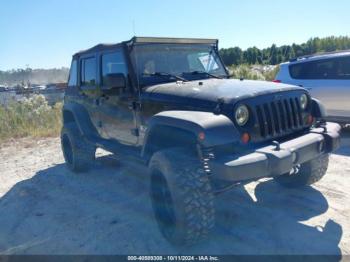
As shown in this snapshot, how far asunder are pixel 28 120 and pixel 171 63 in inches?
321

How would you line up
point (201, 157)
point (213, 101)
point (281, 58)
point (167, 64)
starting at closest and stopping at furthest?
point (201, 157)
point (213, 101)
point (167, 64)
point (281, 58)

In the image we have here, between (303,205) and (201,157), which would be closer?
(201,157)

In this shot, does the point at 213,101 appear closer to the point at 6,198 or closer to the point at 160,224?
the point at 160,224

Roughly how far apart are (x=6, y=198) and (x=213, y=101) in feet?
12.0

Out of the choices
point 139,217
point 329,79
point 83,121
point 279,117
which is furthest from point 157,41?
point 329,79

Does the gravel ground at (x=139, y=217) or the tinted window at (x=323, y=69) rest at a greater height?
the tinted window at (x=323, y=69)

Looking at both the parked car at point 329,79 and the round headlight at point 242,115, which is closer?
the round headlight at point 242,115

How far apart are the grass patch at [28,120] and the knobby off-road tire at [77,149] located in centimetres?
432

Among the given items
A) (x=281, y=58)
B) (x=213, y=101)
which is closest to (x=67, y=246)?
(x=213, y=101)

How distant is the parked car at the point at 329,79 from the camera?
7.59 meters

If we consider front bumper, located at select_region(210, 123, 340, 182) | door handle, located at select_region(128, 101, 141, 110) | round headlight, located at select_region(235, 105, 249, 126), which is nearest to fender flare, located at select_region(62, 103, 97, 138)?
door handle, located at select_region(128, 101, 141, 110)

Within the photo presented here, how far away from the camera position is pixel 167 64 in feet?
15.6

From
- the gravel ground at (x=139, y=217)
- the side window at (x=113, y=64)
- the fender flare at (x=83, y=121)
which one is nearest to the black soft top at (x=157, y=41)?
the side window at (x=113, y=64)

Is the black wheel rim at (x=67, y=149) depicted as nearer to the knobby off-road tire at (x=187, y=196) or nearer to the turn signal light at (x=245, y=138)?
the knobby off-road tire at (x=187, y=196)
